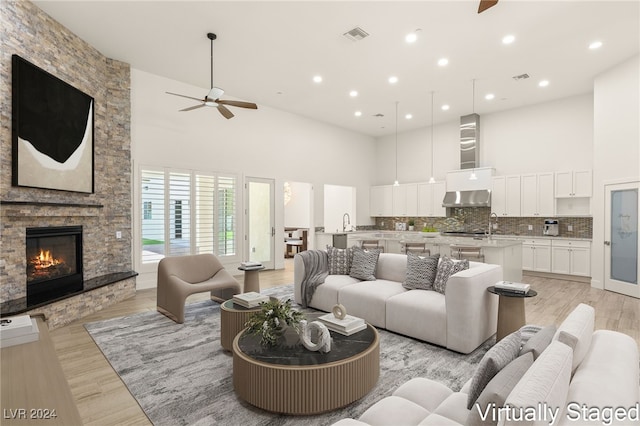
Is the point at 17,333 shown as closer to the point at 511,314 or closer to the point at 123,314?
the point at 123,314

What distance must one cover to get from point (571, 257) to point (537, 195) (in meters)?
1.50

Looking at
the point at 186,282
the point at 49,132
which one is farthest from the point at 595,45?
the point at 49,132

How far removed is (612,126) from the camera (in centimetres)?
605

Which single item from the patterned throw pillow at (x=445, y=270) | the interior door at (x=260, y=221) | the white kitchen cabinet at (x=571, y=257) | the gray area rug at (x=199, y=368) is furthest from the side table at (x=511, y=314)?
the interior door at (x=260, y=221)

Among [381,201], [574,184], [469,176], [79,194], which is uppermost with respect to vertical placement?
[469,176]

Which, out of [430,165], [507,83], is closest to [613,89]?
[507,83]

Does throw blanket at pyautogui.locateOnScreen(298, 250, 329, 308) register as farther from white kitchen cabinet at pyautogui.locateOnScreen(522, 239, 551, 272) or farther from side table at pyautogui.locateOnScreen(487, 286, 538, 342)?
white kitchen cabinet at pyautogui.locateOnScreen(522, 239, 551, 272)

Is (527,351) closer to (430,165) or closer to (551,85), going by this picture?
(551,85)

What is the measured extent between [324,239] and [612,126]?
20.9ft

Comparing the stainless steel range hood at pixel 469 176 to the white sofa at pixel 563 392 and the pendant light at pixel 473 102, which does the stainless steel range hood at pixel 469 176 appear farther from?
the white sofa at pixel 563 392

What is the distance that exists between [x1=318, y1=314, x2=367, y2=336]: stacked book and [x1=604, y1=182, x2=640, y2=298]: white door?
18.4ft

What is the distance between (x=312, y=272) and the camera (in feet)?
16.1

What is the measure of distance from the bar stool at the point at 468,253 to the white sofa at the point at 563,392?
12.3 ft

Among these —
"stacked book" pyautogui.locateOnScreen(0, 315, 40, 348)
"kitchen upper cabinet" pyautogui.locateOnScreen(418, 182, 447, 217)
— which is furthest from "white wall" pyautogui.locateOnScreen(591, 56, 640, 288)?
"stacked book" pyautogui.locateOnScreen(0, 315, 40, 348)
